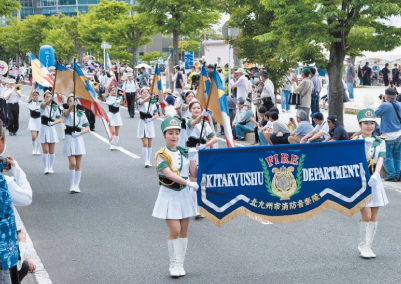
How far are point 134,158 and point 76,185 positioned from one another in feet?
15.7

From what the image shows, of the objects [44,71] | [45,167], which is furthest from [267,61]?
[45,167]

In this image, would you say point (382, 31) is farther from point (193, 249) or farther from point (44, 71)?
point (193, 249)

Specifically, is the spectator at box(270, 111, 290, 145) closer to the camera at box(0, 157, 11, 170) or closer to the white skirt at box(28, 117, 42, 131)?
the white skirt at box(28, 117, 42, 131)

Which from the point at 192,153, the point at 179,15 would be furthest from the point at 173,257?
the point at 179,15

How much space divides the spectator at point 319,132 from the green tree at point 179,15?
23575mm

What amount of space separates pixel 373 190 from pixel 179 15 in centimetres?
3138

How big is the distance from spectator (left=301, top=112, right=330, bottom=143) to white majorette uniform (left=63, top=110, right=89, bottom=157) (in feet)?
16.1

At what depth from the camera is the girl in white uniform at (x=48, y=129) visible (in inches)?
643

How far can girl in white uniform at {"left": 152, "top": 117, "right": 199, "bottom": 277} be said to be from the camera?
8.24 meters

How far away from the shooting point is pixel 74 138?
555 inches

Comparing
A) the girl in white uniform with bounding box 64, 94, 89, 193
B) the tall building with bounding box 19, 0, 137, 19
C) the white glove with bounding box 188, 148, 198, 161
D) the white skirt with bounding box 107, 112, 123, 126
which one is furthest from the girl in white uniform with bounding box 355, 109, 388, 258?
the tall building with bounding box 19, 0, 137, 19

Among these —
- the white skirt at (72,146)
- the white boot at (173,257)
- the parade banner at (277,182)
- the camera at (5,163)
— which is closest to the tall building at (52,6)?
the white skirt at (72,146)

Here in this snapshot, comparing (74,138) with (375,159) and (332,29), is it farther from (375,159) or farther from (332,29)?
(332,29)

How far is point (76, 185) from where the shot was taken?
14.3 metres
